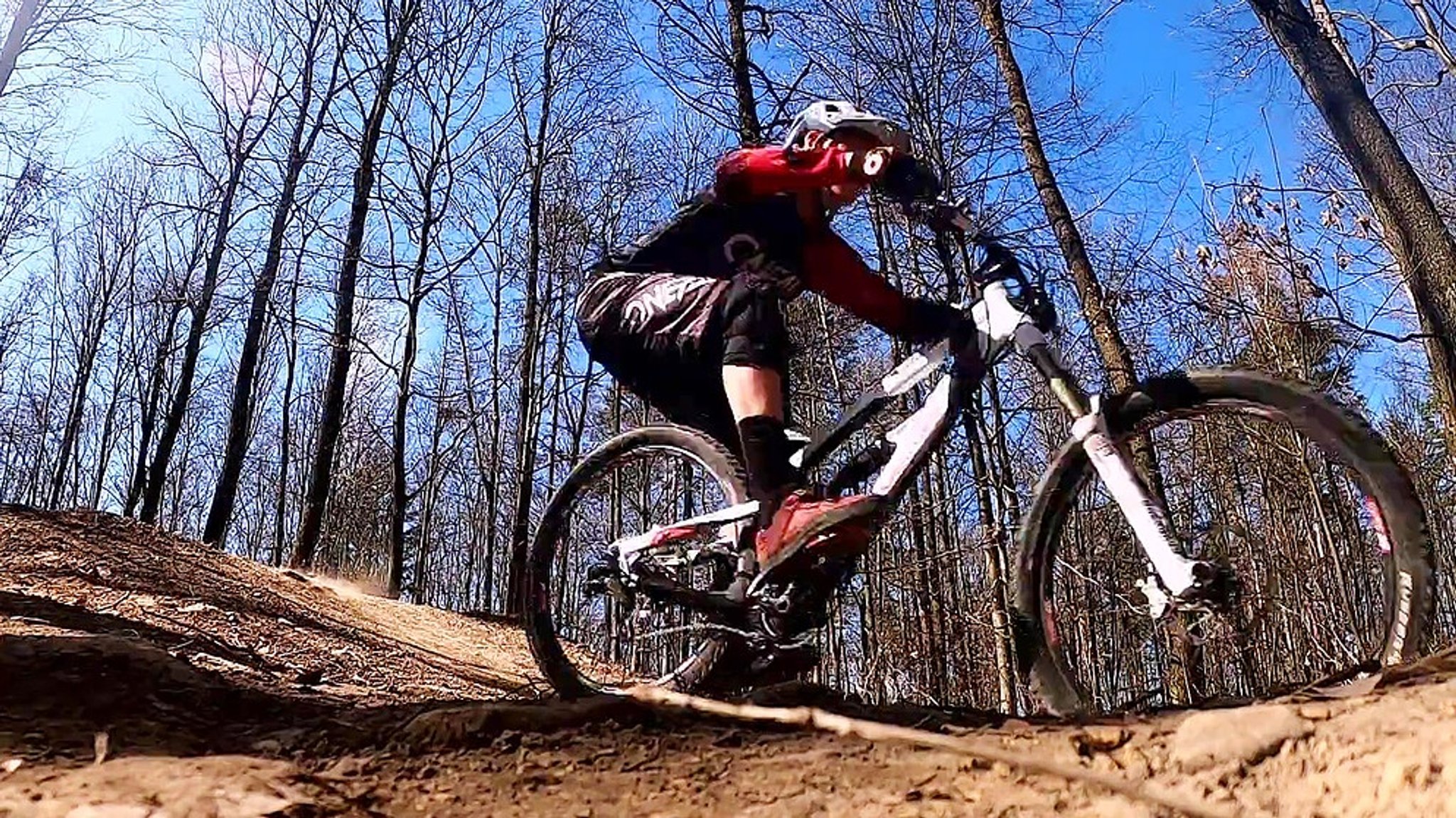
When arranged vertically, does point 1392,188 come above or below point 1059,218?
below

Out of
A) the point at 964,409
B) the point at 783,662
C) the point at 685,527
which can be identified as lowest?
the point at 783,662

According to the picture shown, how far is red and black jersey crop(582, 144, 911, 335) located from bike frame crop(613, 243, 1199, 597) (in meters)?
0.23

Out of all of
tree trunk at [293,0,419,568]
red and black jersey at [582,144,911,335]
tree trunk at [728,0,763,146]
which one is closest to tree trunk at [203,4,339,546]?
tree trunk at [293,0,419,568]

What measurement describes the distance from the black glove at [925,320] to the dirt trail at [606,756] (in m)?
1.07

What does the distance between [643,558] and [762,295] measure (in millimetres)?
943

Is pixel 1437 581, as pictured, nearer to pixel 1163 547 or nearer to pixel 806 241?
pixel 1163 547

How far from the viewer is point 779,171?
2.87m

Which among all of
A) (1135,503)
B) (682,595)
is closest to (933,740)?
(1135,503)

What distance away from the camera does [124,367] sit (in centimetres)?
2408

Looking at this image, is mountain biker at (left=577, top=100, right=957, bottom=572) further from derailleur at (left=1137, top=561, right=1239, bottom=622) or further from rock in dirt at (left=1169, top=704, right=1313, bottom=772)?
rock in dirt at (left=1169, top=704, right=1313, bottom=772)

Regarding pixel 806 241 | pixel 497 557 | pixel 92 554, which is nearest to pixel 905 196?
pixel 806 241

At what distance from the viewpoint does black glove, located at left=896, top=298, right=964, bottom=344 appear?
2.85 m

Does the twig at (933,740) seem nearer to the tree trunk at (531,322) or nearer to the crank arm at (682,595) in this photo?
the crank arm at (682,595)

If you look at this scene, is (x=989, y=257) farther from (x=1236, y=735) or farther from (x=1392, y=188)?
(x=1392, y=188)
